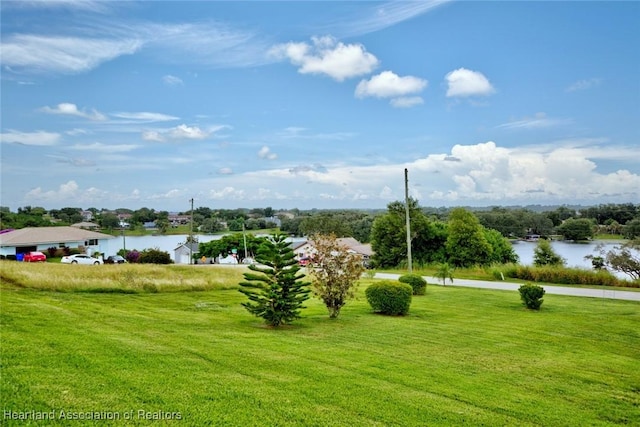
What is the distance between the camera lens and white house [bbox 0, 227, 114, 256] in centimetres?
4031

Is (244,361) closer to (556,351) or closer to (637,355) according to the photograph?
(556,351)

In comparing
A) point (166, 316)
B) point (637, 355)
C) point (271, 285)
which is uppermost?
point (271, 285)

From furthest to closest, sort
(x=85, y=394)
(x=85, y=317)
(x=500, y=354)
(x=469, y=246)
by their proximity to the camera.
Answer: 1. (x=469, y=246)
2. (x=85, y=317)
3. (x=500, y=354)
4. (x=85, y=394)

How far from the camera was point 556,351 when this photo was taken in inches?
369

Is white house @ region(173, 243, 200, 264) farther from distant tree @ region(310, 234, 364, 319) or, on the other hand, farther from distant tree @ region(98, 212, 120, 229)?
distant tree @ region(310, 234, 364, 319)

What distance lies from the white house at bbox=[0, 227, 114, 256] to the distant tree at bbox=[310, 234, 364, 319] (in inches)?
1475

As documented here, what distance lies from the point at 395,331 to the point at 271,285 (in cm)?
301

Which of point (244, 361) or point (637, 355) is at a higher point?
point (244, 361)

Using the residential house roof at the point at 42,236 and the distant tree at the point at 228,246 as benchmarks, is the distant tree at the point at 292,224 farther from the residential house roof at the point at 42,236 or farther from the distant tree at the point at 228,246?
the residential house roof at the point at 42,236

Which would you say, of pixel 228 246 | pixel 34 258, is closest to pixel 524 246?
pixel 228 246

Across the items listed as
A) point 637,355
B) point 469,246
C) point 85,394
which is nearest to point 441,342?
point 637,355

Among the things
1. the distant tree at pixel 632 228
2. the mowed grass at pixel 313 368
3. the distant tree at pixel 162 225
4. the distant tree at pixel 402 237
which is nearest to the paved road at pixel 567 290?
the mowed grass at pixel 313 368

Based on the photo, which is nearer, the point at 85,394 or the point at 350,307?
the point at 85,394

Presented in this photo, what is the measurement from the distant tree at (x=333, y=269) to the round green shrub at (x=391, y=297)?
4.79 feet
